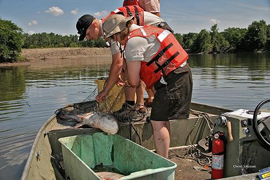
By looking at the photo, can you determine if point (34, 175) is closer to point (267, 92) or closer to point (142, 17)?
point (142, 17)

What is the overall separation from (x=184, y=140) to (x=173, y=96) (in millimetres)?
1629

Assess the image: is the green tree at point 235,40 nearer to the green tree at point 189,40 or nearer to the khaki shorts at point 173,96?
the green tree at point 189,40

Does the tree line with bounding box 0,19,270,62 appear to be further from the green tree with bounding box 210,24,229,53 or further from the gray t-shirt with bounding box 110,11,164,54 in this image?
the gray t-shirt with bounding box 110,11,164,54

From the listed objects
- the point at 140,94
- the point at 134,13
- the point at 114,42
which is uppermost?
the point at 134,13

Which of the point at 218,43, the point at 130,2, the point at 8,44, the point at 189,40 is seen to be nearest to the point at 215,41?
the point at 218,43

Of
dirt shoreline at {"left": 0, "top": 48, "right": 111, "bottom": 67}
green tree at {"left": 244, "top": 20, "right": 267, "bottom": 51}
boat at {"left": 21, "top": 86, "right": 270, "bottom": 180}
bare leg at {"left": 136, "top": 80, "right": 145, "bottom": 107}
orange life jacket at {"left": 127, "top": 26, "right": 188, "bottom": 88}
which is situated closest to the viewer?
boat at {"left": 21, "top": 86, "right": 270, "bottom": 180}

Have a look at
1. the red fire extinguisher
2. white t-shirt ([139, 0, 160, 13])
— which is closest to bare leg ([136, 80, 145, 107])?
white t-shirt ([139, 0, 160, 13])

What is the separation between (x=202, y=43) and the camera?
115688mm

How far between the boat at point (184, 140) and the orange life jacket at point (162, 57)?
2.69ft

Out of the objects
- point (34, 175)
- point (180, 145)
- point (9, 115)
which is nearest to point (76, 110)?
point (180, 145)

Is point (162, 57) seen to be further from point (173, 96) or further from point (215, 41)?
point (215, 41)

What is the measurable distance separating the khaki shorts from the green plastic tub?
51 cm

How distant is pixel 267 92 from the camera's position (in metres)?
13.4

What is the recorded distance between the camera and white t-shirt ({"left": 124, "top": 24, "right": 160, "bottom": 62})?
3.27 metres
